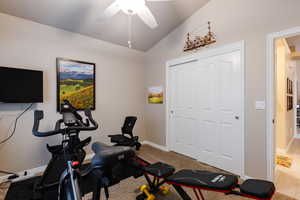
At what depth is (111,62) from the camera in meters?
3.55

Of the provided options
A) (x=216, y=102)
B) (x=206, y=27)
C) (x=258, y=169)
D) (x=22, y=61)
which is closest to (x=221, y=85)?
(x=216, y=102)

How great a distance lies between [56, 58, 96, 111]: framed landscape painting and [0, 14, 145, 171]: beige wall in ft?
0.35

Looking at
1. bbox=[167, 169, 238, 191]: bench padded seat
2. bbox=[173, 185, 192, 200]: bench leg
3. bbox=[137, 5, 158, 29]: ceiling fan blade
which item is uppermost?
bbox=[137, 5, 158, 29]: ceiling fan blade

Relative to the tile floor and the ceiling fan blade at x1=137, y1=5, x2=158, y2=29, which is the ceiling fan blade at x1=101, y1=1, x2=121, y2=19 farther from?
the tile floor

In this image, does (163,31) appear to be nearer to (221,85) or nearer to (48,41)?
(221,85)

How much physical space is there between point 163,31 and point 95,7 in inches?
60.3

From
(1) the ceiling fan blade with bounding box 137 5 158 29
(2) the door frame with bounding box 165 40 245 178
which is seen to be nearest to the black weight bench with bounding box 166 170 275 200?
(2) the door frame with bounding box 165 40 245 178

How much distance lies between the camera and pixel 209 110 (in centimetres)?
288

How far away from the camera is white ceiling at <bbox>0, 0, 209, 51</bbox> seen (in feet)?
7.52

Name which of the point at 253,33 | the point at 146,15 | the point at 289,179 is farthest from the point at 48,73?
the point at 289,179

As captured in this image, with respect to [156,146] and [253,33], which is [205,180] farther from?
[156,146]

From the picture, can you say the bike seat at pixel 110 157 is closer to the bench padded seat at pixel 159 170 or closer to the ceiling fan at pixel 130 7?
the bench padded seat at pixel 159 170

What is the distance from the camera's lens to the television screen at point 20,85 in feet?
7.25

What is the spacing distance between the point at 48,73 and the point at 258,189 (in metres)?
3.29
